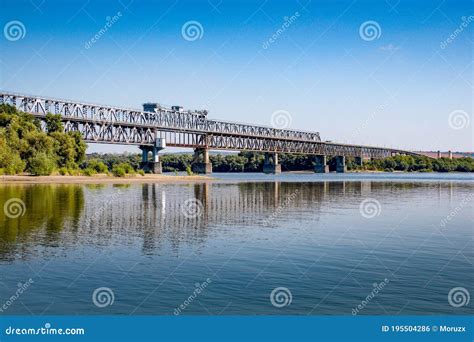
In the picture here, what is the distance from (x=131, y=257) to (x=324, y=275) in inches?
338

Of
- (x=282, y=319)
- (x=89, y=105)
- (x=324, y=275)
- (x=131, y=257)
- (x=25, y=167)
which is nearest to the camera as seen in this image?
(x=282, y=319)

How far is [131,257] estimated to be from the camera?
24.6 m

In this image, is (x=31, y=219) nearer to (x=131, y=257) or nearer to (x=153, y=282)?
(x=131, y=257)

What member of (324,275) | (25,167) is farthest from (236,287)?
(25,167)
